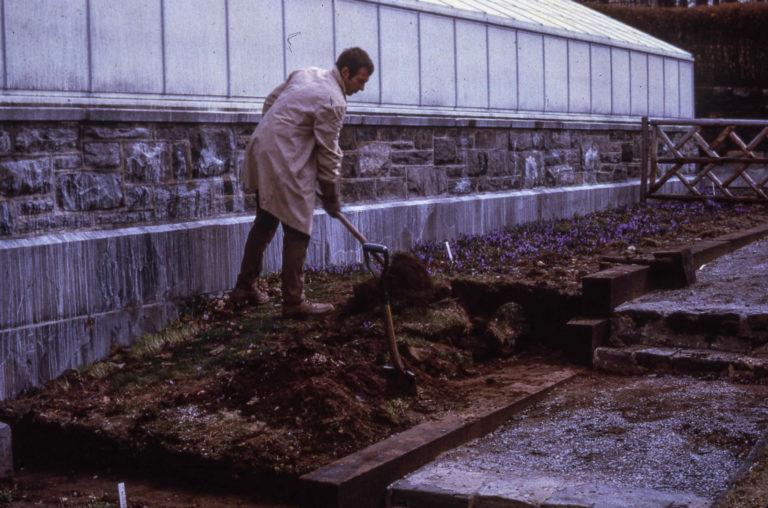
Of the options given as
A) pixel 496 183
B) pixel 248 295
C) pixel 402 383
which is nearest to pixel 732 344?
pixel 402 383

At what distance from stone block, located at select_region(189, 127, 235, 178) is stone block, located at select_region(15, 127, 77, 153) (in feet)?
3.32

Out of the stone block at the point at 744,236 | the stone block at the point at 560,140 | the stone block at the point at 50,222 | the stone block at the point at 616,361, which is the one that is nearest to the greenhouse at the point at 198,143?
the stone block at the point at 50,222

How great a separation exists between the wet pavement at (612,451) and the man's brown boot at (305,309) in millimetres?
1774

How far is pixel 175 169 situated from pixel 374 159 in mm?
2360

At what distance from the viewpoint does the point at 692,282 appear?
639 cm

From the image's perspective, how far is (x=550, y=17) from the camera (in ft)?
39.5

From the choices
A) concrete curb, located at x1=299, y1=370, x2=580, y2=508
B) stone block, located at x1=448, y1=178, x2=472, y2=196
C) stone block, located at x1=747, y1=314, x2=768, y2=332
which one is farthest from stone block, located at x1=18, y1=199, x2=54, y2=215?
stone block, located at x1=448, y1=178, x2=472, y2=196

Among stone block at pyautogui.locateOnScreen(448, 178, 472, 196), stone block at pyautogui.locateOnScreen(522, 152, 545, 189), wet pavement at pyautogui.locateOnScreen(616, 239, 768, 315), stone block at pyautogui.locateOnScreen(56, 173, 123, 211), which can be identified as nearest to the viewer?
wet pavement at pyautogui.locateOnScreen(616, 239, 768, 315)

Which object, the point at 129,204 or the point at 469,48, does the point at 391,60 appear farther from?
the point at 129,204

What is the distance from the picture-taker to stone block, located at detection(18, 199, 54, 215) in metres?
5.49

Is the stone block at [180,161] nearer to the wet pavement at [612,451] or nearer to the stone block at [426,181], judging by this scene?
the stone block at [426,181]

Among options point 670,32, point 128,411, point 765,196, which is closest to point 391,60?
point 128,411

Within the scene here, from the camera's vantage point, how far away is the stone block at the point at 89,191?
5.75 m

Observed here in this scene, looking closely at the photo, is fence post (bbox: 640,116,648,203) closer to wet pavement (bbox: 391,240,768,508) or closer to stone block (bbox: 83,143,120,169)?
wet pavement (bbox: 391,240,768,508)
